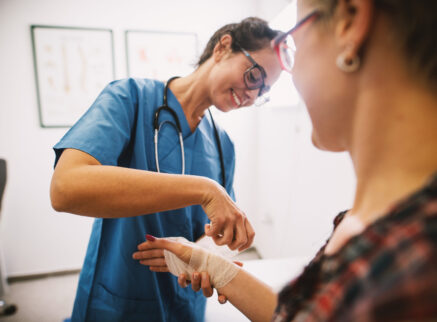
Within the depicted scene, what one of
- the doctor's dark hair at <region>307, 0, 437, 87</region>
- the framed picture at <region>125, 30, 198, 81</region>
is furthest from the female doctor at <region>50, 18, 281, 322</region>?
the framed picture at <region>125, 30, 198, 81</region>

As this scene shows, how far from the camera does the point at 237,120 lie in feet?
8.59

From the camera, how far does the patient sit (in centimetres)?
22

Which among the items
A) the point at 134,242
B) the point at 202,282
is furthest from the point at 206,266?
the point at 134,242

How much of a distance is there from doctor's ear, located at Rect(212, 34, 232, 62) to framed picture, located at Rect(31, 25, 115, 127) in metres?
1.70

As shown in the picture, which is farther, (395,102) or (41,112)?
(41,112)

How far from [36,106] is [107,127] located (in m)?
2.02

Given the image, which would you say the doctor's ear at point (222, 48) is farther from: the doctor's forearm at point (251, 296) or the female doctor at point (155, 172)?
the doctor's forearm at point (251, 296)

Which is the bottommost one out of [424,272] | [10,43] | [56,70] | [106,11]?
[424,272]

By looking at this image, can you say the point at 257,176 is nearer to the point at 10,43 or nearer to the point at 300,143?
the point at 300,143

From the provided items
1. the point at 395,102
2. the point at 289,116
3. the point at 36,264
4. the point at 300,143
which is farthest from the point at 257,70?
the point at 36,264

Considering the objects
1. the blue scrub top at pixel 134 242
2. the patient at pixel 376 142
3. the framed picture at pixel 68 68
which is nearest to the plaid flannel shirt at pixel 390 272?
the patient at pixel 376 142

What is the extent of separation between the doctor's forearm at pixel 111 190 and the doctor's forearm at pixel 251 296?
288 millimetres

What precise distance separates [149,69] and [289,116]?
1373 millimetres

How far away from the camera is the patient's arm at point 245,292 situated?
0.64m
